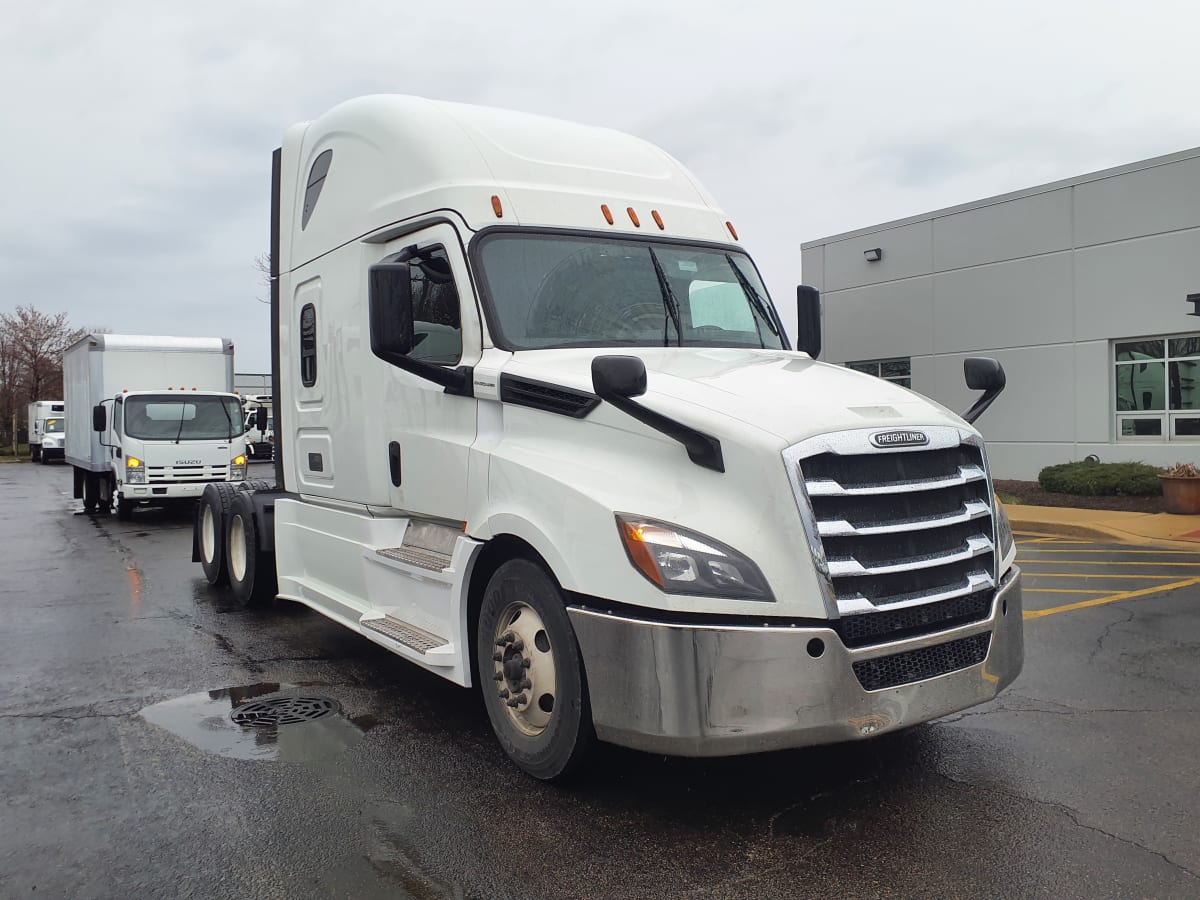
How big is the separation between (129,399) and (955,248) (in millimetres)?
16575

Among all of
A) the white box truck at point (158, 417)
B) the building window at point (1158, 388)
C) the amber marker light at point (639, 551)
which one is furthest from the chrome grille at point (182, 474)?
the building window at point (1158, 388)

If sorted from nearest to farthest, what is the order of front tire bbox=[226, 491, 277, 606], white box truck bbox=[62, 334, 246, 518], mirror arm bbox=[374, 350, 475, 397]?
1. mirror arm bbox=[374, 350, 475, 397]
2. front tire bbox=[226, 491, 277, 606]
3. white box truck bbox=[62, 334, 246, 518]

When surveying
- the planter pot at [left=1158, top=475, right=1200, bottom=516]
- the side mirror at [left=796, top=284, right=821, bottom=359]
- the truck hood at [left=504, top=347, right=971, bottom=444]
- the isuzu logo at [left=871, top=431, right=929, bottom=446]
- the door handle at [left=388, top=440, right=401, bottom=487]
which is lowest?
the planter pot at [left=1158, top=475, right=1200, bottom=516]

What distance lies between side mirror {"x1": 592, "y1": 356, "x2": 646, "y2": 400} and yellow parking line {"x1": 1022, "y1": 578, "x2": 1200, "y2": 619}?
17.5 feet

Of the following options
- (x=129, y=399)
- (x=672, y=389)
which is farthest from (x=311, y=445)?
(x=129, y=399)

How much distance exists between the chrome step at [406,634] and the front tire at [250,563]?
9.42 feet

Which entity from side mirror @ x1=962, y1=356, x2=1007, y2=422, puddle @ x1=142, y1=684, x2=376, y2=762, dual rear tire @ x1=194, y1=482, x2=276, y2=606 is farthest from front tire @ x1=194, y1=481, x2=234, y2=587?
side mirror @ x1=962, y1=356, x2=1007, y2=422

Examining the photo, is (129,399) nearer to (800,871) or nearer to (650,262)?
(650,262)

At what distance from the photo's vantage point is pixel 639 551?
372cm

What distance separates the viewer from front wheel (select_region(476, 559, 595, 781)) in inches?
160

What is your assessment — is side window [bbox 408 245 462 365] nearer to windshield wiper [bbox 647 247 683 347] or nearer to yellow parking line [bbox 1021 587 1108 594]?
windshield wiper [bbox 647 247 683 347]

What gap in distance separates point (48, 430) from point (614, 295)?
53289 millimetres

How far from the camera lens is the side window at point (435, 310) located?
515cm

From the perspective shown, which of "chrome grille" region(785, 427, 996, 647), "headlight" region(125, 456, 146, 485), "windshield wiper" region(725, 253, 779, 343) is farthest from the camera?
"headlight" region(125, 456, 146, 485)
